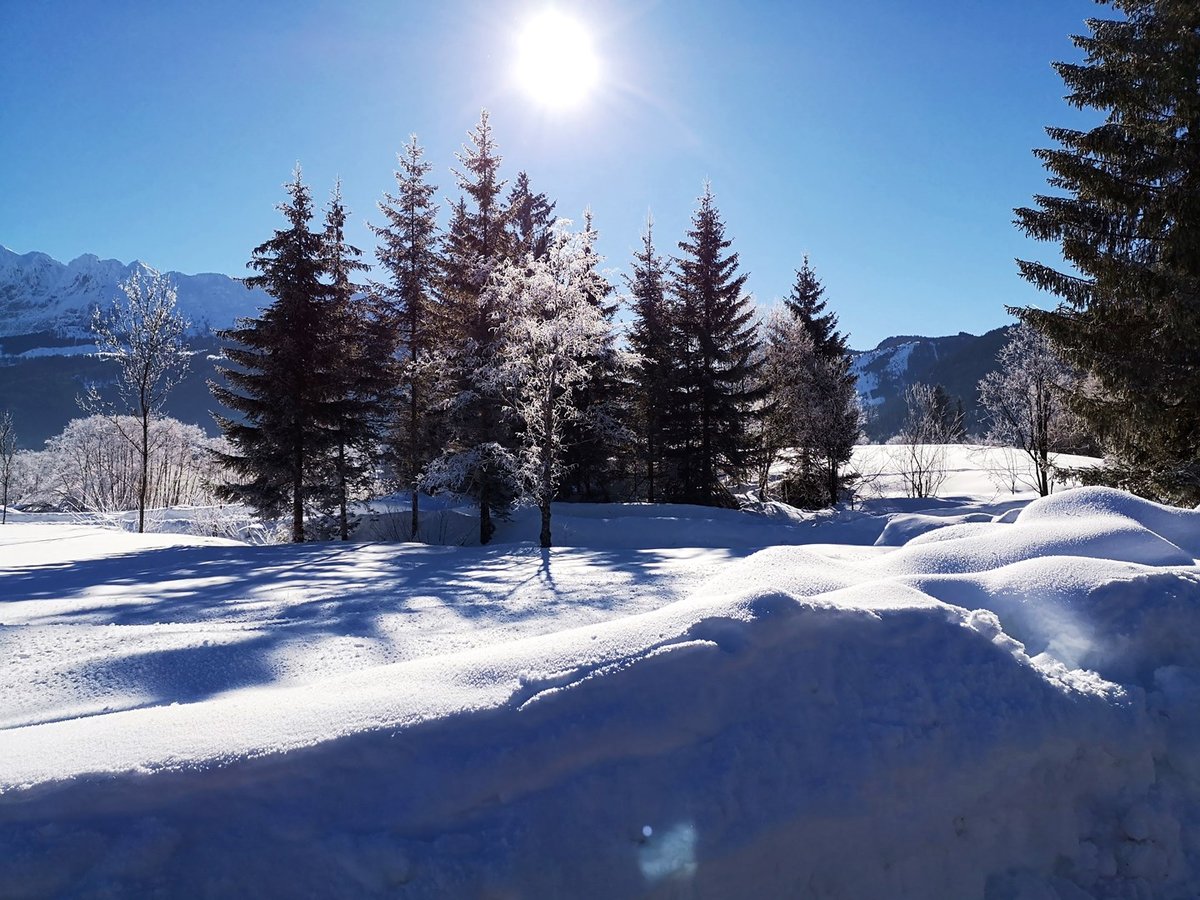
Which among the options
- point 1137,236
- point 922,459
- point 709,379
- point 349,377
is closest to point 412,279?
point 349,377

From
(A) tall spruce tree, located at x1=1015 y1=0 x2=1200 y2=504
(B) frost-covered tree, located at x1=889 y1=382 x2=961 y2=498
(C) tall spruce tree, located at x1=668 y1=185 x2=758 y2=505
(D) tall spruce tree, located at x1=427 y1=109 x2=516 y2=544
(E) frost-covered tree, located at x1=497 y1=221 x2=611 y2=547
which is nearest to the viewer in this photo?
(A) tall spruce tree, located at x1=1015 y1=0 x2=1200 y2=504

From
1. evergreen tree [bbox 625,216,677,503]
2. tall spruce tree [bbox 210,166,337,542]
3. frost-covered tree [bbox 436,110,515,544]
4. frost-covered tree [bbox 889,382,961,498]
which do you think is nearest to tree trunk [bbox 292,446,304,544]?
tall spruce tree [bbox 210,166,337,542]

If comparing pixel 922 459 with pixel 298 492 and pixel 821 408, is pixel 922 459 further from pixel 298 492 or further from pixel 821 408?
pixel 298 492

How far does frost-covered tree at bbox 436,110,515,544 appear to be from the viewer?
1507cm

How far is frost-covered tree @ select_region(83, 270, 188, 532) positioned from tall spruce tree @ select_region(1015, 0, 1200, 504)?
69.6ft

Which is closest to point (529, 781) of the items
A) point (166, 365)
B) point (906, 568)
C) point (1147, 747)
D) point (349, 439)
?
point (1147, 747)

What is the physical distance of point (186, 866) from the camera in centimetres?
184

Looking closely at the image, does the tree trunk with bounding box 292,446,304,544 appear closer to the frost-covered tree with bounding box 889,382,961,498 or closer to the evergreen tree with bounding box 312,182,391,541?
the evergreen tree with bounding box 312,182,391,541

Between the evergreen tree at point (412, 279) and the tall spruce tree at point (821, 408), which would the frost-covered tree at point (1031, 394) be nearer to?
the tall spruce tree at point (821, 408)

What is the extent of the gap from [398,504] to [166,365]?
8.82m

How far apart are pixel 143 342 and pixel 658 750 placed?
789 inches

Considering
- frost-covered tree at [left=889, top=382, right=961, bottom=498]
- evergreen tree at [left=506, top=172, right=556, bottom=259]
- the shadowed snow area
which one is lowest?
the shadowed snow area

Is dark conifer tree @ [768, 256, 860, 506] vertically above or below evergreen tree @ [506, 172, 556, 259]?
below

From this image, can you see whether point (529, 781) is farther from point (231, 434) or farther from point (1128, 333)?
point (231, 434)
